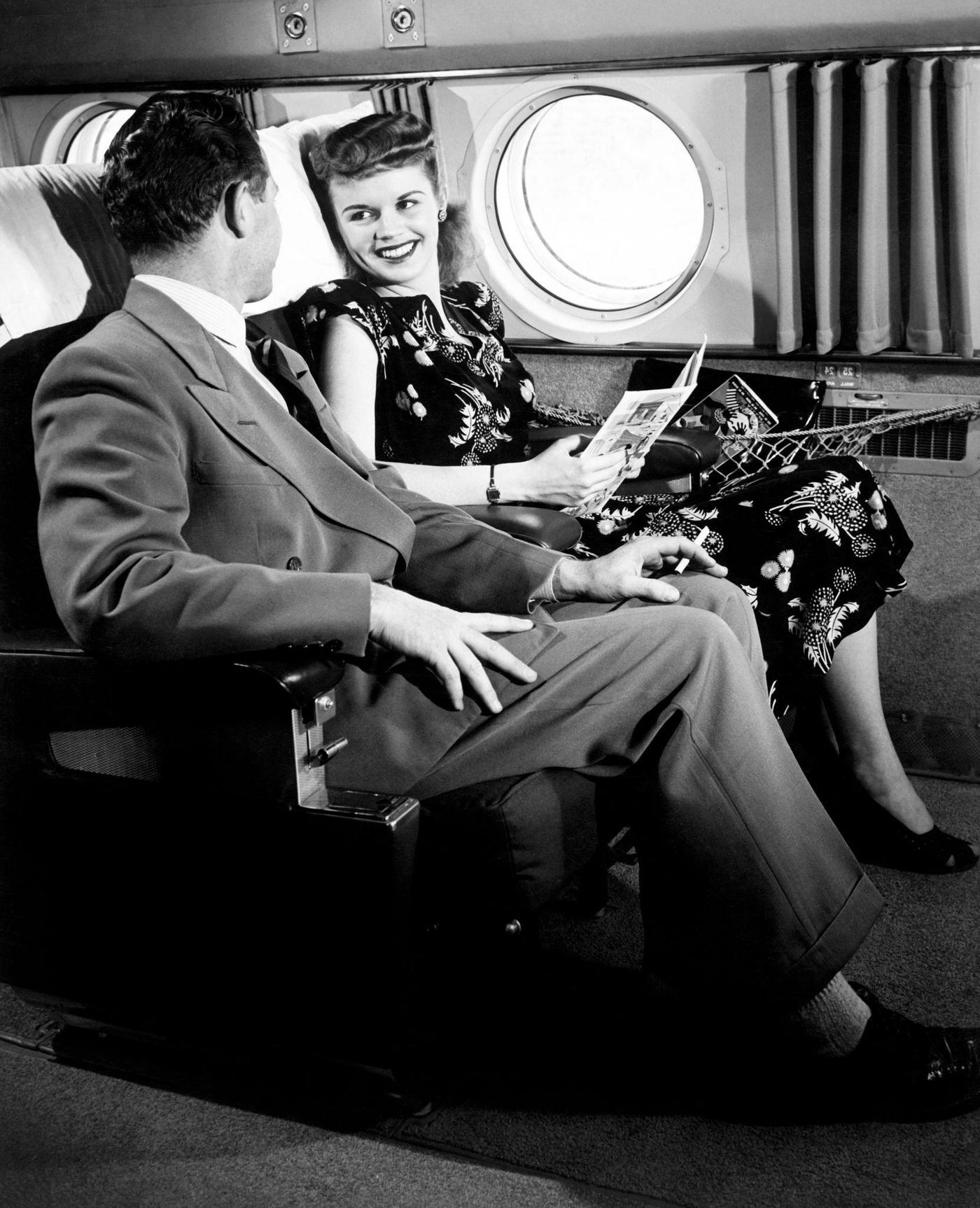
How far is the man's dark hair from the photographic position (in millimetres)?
1469

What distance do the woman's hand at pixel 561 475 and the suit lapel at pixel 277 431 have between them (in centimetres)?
53

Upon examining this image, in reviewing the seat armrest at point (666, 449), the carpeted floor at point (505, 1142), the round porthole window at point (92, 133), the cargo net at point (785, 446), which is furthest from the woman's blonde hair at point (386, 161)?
the carpeted floor at point (505, 1142)

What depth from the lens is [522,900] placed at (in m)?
1.36

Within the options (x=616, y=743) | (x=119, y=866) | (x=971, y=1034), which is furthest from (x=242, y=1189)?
(x=971, y=1034)

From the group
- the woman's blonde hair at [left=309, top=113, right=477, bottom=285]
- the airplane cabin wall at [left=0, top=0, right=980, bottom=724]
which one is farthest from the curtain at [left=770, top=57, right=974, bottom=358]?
the woman's blonde hair at [left=309, top=113, right=477, bottom=285]

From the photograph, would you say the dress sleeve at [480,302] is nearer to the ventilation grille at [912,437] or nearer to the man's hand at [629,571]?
the ventilation grille at [912,437]

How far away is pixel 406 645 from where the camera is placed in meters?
1.36

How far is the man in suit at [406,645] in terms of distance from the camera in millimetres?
A: 1286

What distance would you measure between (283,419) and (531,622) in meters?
0.47

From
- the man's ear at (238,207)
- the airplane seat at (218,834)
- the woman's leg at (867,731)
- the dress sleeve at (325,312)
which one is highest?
the man's ear at (238,207)

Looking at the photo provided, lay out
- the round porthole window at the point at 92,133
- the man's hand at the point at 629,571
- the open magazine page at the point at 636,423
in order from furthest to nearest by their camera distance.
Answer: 1. the round porthole window at the point at 92,133
2. the open magazine page at the point at 636,423
3. the man's hand at the point at 629,571

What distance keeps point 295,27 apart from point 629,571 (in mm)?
1547

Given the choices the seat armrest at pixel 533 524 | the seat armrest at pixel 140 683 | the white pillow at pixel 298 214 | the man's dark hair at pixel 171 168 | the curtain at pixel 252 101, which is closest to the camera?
the seat armrest at pixel 140 683

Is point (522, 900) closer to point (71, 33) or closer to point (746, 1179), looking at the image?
point (746, 1179)
